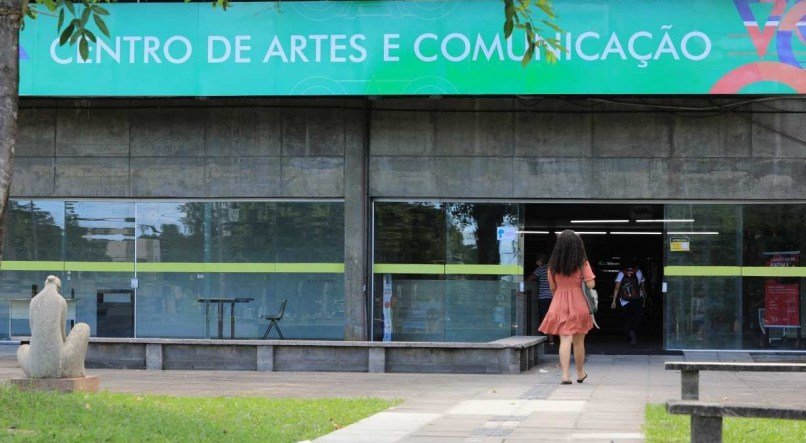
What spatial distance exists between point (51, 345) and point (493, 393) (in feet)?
14.3

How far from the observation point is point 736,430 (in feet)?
26.6

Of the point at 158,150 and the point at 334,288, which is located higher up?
the point at 158,150

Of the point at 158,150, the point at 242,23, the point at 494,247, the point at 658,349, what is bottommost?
the point at 658,349

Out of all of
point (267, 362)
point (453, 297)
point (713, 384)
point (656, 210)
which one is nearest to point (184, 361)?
point (267, 362)

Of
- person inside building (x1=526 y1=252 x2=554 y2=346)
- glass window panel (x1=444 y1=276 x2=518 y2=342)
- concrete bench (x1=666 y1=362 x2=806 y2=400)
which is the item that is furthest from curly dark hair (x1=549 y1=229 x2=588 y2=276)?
person inside building (x1=526 y1=252 x2=554 y2=346)

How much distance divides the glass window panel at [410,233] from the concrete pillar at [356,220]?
0.35 m

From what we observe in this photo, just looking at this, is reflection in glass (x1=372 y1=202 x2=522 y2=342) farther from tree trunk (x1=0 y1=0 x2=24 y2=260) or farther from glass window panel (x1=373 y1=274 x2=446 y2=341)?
tree trunk (x1=0 y1=0 x2=24 y2=260)

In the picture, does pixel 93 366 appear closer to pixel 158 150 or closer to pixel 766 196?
pixel 158 150

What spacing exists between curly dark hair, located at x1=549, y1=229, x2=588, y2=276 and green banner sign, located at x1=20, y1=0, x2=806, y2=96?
455cm

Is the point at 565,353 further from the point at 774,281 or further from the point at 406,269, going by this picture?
the point at 774,281

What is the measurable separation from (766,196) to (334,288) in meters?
7.05

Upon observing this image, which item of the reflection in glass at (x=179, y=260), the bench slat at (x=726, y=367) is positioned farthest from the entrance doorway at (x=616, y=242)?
the bench slat at (x=726, y=367)

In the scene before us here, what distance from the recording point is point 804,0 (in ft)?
54.3

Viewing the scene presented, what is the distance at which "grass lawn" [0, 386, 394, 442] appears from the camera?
741 centimetres
